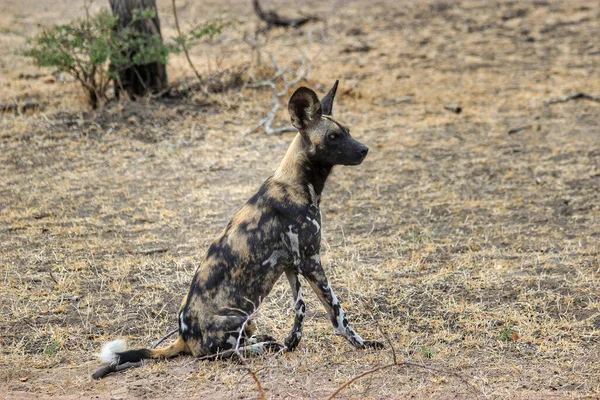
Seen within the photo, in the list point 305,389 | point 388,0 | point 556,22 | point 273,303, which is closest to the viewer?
point 305,389

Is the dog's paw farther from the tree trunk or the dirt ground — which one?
the tree trunk

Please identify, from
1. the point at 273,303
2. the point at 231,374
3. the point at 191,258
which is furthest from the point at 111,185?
the point at 231,374

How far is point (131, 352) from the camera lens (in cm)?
415

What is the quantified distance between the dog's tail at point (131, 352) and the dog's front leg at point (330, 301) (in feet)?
2.50

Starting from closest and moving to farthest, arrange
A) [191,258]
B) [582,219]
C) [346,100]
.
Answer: [191,258]
[582,219]
[346,100]

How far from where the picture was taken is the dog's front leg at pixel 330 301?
4320 mm

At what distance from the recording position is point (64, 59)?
8508 mm

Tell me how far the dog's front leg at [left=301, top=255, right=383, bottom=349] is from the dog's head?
22.1 inches

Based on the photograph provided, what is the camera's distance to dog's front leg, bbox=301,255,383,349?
14.2 ft

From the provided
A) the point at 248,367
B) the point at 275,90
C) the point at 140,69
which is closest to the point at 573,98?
the point at 275,90

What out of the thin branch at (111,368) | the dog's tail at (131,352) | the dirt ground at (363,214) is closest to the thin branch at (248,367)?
the dirt ground at (363,214)

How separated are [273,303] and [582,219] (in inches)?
117

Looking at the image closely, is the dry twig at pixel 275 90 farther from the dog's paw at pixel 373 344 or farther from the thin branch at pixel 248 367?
the thin branch at pixel 248 367

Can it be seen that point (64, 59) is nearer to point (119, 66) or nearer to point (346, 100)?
point (119, 66)
